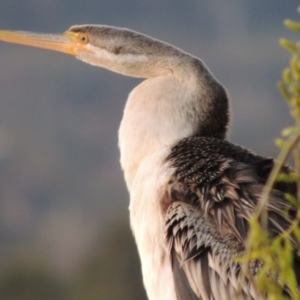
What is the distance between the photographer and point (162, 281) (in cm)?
271

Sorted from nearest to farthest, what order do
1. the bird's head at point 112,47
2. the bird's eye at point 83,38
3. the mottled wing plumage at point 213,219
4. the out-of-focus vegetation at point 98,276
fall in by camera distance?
1. the mottled wing plumage at point 213,219
2. the bird's head at point 112,47
3. the bird's eye at point 83,38
4. the out-of-focus vegetation at point 98,276

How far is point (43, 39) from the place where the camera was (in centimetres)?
378

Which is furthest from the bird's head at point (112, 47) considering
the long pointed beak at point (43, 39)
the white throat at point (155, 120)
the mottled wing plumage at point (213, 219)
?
the mottled wing plumage at point (213, 219)

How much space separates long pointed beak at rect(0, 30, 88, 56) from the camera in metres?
3.75

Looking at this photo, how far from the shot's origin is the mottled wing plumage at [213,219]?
2.47m

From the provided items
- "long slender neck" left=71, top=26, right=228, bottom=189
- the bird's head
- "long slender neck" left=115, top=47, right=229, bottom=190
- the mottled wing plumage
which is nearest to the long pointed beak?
the bird's head

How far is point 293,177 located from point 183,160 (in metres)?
1.60

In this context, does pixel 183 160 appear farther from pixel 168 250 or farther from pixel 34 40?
pixel 34 40

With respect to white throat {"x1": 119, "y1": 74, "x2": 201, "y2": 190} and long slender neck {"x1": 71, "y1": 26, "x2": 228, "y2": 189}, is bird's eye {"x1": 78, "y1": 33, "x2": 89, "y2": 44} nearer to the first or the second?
long slender neck {"x1": 71, "y1": 26, "x2": 228, "y2": 189}

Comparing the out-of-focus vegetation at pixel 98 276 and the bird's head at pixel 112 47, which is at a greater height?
the bird's head at pixel 112 47

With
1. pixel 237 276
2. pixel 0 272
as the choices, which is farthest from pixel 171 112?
pixel 0 272

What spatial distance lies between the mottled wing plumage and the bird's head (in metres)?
0.70

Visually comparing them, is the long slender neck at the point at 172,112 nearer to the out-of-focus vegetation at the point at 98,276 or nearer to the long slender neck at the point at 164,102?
the long slender neck at the point at 164,102

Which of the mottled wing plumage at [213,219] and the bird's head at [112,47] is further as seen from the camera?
the bird's head at [112,47]
